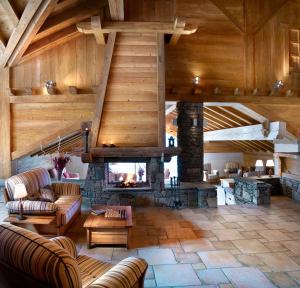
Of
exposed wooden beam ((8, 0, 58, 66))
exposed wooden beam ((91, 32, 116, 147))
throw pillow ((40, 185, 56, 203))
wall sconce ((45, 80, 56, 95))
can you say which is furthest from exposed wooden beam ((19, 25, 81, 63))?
throw pillow ((40, 185, 56, 203))

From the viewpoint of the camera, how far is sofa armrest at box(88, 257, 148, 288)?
1937 millimetres

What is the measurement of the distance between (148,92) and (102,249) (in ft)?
11.2

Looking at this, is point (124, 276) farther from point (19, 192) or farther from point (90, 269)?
point (19, 192)

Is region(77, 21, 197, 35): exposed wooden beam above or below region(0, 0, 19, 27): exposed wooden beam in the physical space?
above

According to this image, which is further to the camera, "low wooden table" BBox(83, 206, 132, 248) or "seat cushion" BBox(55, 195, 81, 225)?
"seat cushion" BBox(55, 195, 81, 225)

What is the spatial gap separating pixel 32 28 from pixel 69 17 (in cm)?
97

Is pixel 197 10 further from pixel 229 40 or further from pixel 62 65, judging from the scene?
pixel 62 65

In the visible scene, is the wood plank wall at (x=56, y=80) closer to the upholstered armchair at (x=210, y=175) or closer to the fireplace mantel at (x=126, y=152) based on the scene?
the fireplace mantel at (x=126, y=152)

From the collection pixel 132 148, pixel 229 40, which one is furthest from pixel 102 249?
pixel 229 40

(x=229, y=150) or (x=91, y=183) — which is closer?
(x=91, y=183)

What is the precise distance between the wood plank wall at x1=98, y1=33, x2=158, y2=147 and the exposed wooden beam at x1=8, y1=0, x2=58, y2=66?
5.04ft

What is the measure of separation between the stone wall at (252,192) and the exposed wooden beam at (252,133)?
1.25 meters

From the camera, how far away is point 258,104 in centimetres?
726

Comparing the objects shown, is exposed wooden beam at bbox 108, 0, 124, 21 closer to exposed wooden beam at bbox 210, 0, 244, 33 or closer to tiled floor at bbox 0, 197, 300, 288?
exposed wooden beam at bbox 210, 0, 244, 33
